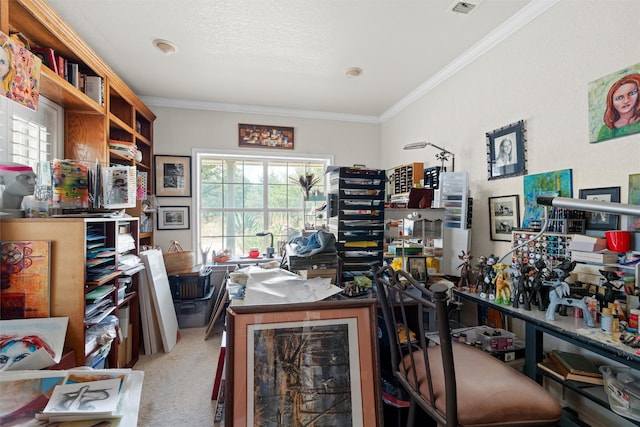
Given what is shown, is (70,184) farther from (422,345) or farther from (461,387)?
(461,387)

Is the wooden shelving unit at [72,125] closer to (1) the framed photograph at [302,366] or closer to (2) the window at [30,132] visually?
(2) the window at [30,132]

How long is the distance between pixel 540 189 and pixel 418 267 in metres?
0.91

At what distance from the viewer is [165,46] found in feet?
7.46

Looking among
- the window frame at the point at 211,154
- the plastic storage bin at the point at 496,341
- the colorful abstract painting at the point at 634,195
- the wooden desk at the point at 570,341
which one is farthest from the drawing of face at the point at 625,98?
the window frame at the point at 211,154

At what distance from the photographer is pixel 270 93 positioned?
10.4ft

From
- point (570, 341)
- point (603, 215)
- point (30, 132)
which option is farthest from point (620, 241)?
point (30, 132)

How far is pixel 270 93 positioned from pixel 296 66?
69cm

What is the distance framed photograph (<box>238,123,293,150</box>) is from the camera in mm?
3613

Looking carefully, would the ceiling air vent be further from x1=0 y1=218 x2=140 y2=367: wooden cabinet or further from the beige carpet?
the beige carpet

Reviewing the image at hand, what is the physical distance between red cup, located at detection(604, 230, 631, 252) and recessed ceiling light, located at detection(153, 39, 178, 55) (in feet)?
9.91

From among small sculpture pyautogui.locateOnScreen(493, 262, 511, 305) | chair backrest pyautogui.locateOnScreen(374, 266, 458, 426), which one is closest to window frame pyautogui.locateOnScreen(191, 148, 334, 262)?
small sculpture pyautogui.locateOnScreen(493, 262, 511, 305)

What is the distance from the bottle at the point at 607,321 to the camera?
→ 1.18m

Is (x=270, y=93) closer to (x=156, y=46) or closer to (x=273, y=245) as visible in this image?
(x=156, y=46)

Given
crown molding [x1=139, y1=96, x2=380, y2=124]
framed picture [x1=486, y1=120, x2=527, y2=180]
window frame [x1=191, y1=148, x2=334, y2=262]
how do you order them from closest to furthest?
framed picture [x1=486, y1=120, x2=527, y2=180]
crown molding [x1=139, y1=96, x2=380, y2=124]
window frame [x1=191, y1=148, x2=334, y2=262]
